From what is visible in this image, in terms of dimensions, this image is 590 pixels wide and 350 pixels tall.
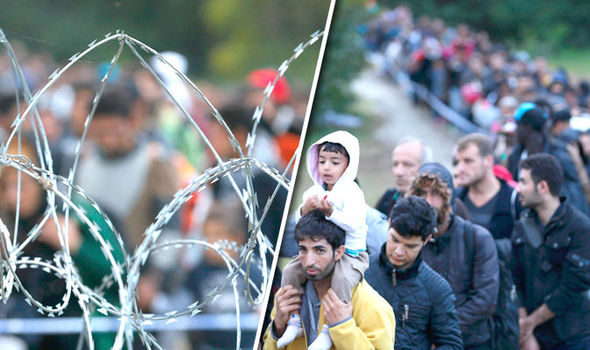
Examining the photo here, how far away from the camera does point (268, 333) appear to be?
10.6 feet

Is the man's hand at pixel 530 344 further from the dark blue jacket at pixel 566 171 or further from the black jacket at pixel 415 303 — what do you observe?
the black jacket at pixel 415 303

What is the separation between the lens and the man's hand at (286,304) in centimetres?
314

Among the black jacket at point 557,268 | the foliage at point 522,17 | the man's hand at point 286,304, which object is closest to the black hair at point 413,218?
the man's hand at point 286,304

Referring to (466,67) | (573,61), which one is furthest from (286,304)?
(573,61)

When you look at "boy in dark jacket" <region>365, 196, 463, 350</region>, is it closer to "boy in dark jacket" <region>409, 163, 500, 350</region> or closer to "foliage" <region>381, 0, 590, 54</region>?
"boy in dark jacket" <region>409, 163, 500, 350</region>

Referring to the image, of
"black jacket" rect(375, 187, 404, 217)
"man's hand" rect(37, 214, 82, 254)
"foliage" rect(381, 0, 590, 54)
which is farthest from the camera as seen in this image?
"foliage" rect(381, 0, 590, 54)

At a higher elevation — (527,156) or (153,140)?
(153,140)

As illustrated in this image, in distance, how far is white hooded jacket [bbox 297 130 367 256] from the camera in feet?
10.1

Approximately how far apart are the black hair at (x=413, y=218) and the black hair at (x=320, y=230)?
0.67 ft

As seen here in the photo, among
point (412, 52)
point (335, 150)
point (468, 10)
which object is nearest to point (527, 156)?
point (335, 150)

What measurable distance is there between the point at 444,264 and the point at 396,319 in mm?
383

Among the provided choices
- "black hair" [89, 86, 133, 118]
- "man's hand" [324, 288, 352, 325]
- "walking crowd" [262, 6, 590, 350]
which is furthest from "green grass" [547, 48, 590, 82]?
"man's hand" [324, 288, 352, 325]

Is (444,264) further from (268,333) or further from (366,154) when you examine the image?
(366,154)

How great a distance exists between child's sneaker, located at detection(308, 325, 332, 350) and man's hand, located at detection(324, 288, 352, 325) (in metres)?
0.05
